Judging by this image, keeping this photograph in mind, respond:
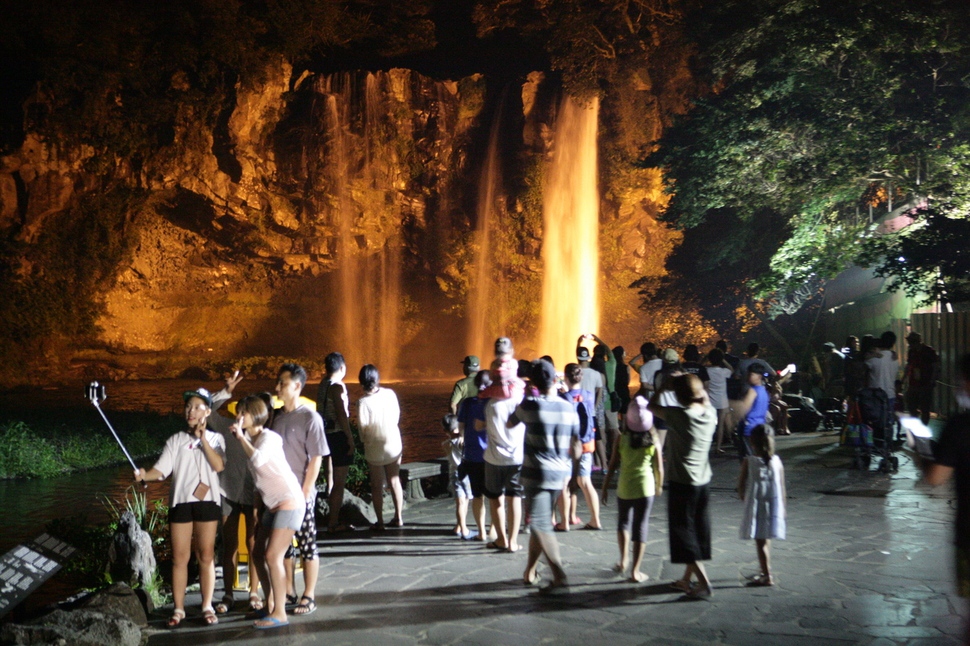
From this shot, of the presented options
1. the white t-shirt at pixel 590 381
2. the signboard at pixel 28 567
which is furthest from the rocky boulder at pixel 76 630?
the white t-shirt at pixel 590 381

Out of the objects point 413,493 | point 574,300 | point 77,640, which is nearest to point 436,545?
point 413,493

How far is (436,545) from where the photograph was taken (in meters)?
7.53

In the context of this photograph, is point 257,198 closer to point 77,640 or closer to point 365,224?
point 365,224

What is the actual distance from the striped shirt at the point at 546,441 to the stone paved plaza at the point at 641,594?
2.75ft

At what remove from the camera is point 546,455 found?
587 cm

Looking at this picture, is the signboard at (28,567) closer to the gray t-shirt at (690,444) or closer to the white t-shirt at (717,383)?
the gray t-shirt at (690,444)

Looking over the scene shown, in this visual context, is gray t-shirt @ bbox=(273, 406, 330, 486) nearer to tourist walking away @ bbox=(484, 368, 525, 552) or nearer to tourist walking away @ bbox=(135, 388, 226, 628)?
tourist walking away @ bbox=(135, 388, 226, 628)

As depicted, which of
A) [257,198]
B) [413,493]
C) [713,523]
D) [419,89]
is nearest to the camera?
[713,523]

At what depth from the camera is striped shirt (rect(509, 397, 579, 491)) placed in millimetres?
5855

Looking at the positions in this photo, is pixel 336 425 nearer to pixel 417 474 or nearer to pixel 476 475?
pixel 476 475

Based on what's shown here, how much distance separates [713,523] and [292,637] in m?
4.57

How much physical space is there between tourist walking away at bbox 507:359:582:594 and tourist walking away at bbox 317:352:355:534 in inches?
86.1

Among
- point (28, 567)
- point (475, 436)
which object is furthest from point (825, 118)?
point (28, 567)

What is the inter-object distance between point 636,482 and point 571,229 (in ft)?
106
